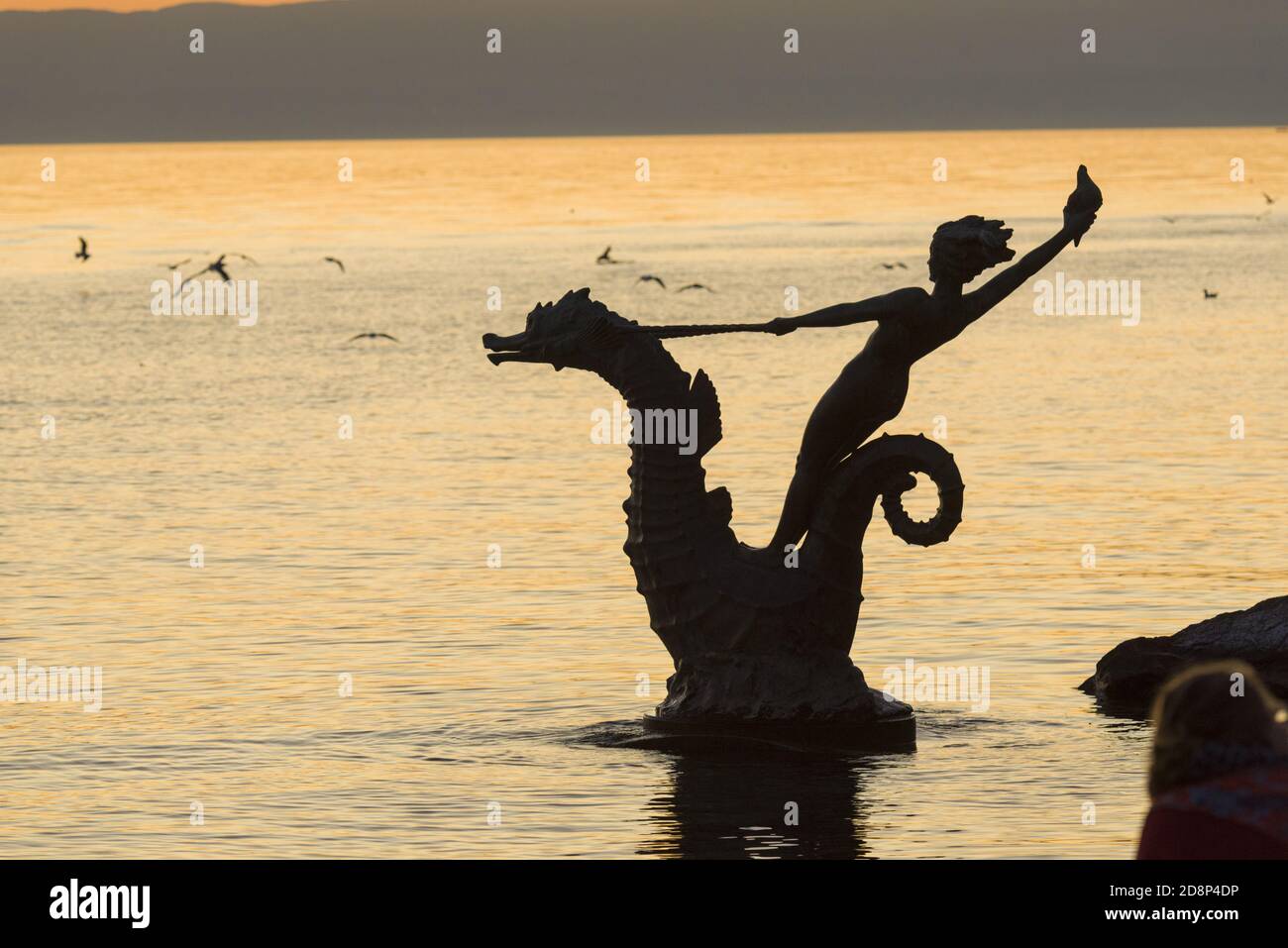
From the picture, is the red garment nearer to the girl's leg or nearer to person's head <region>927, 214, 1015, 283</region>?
person's head <region>927, 214, 1015, 283</region>

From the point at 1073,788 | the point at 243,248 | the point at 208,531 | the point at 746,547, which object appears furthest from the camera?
the point at 243,248

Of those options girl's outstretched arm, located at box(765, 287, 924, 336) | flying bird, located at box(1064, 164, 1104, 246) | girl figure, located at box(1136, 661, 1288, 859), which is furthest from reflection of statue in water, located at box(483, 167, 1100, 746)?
girl figure, located at box(1136, 661, 1288, 859)

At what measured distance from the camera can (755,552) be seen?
19609 mm

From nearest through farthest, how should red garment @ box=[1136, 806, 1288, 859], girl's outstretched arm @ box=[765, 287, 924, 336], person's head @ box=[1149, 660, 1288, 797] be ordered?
person's head @ box=[1149, 660, 1288, 797], red garment @ box=[1136, 806, 1288, 859], girl's outstretched arm @ box=[765, 287, 924, 336]

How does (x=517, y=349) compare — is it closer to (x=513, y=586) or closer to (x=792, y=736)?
(x=792, y=736)

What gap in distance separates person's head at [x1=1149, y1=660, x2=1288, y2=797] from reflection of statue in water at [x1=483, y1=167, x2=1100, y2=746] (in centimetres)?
1108

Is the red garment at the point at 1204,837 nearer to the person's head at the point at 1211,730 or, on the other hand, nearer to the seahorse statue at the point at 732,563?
the person's head at the point at 1211,730

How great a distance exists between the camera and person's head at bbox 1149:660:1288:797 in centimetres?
791

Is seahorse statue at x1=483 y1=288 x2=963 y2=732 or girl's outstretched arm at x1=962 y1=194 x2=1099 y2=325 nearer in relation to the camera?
girl's outstretched arm at x1=962 y1=194 x2=1099 y2=325

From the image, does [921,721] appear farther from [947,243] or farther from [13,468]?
[13,468]
